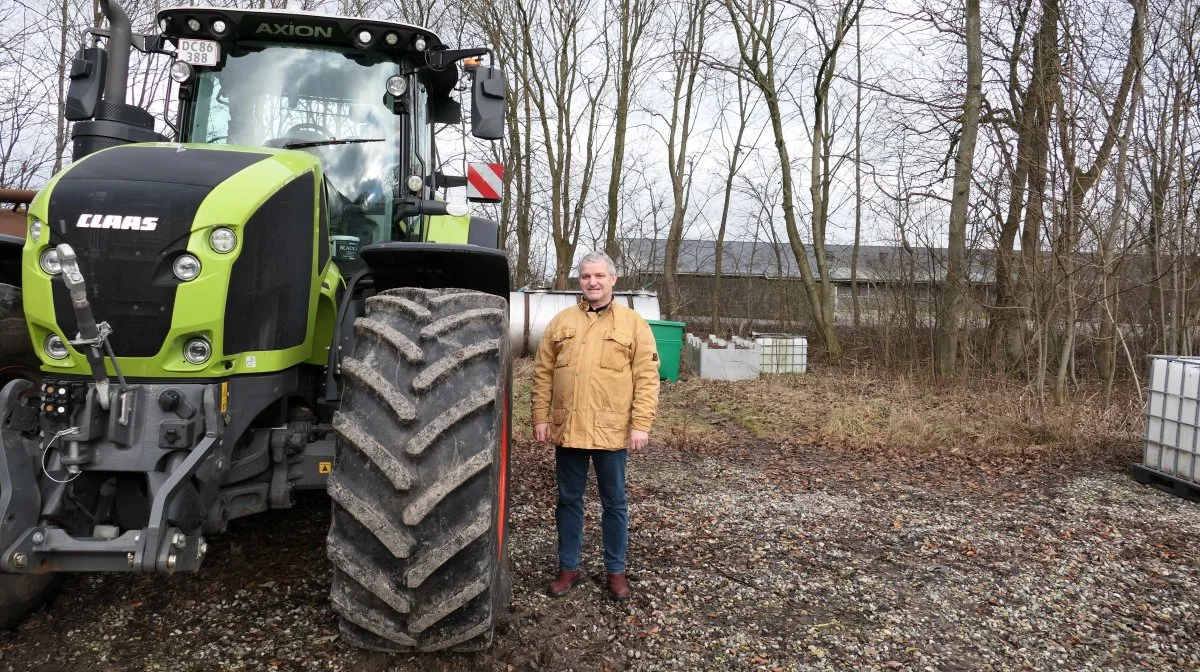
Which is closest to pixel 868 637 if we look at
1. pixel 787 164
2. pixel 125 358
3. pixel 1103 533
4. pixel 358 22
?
pixel 1103 533

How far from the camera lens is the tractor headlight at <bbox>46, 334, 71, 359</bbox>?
2.35m

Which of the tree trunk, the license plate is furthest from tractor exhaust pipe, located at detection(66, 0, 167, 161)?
the tree trunk

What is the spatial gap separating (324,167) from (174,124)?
76 centimetres

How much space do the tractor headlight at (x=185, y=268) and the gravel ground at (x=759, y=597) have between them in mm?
1375

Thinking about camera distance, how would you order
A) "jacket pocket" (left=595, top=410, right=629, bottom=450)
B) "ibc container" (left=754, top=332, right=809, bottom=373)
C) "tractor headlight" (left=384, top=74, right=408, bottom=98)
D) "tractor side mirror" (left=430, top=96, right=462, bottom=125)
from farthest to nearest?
1. "ibc container" (left=754, top=332, right=809, bottom=373)
2. "tractor side mirror" (left=430, top=96, right=462, bottom=125)
3. "tractor headlight" (left=384, top=74, right=408, bottom=98)
4. "jacket pocket" (left=595, top=410, right=629, bottom=450)

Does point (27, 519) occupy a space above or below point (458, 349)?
below

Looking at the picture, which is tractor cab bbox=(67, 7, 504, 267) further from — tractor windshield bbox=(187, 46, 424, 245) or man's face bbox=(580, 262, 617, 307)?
man's face bbox=(580, 262, 617, 307)

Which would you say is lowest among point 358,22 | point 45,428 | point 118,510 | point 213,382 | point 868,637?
point 868,637

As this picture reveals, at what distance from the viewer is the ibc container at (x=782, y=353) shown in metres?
13.2

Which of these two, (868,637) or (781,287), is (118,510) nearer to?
(868,637)

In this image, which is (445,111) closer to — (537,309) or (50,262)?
(50,262)

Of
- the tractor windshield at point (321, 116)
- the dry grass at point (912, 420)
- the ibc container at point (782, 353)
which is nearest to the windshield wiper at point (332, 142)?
the tractor windshield at point (321, 116)

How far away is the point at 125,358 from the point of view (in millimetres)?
2336

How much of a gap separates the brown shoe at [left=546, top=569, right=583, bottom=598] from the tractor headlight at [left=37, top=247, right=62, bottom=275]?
2267 millimetres
